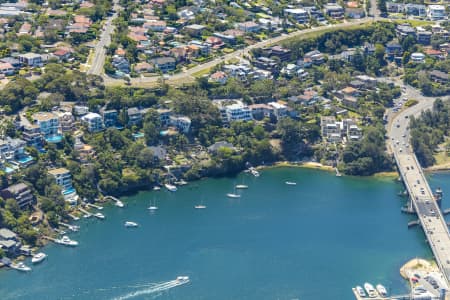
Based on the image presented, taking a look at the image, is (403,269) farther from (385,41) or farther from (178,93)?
(385,41)

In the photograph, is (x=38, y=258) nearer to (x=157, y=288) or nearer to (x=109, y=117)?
(x=157, y=288)

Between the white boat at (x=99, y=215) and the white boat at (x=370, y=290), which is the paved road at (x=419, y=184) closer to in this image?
the white boat at (x=370, y=290)

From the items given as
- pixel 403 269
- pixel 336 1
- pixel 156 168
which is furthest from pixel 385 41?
pixel 403 269

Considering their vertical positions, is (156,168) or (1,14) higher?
(1,14)

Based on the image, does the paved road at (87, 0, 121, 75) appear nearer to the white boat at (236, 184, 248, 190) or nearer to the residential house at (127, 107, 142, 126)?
the residential house at (127, 107, 142, 126)

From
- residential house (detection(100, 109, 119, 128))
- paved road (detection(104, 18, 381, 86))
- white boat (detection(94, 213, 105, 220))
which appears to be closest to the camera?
white boat (detection(94, 213, 105, 220))

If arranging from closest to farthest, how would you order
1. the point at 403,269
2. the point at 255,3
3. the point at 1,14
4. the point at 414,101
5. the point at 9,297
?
the point at 9,297 → the point at 403,269 → the point at 414,101 → the point at 1,14 → the point at 255,3

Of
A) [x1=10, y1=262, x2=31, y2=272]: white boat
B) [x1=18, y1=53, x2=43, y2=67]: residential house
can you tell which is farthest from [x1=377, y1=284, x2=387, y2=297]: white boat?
[x1=18, y1=53, x2=43, y2=67]: residential house
